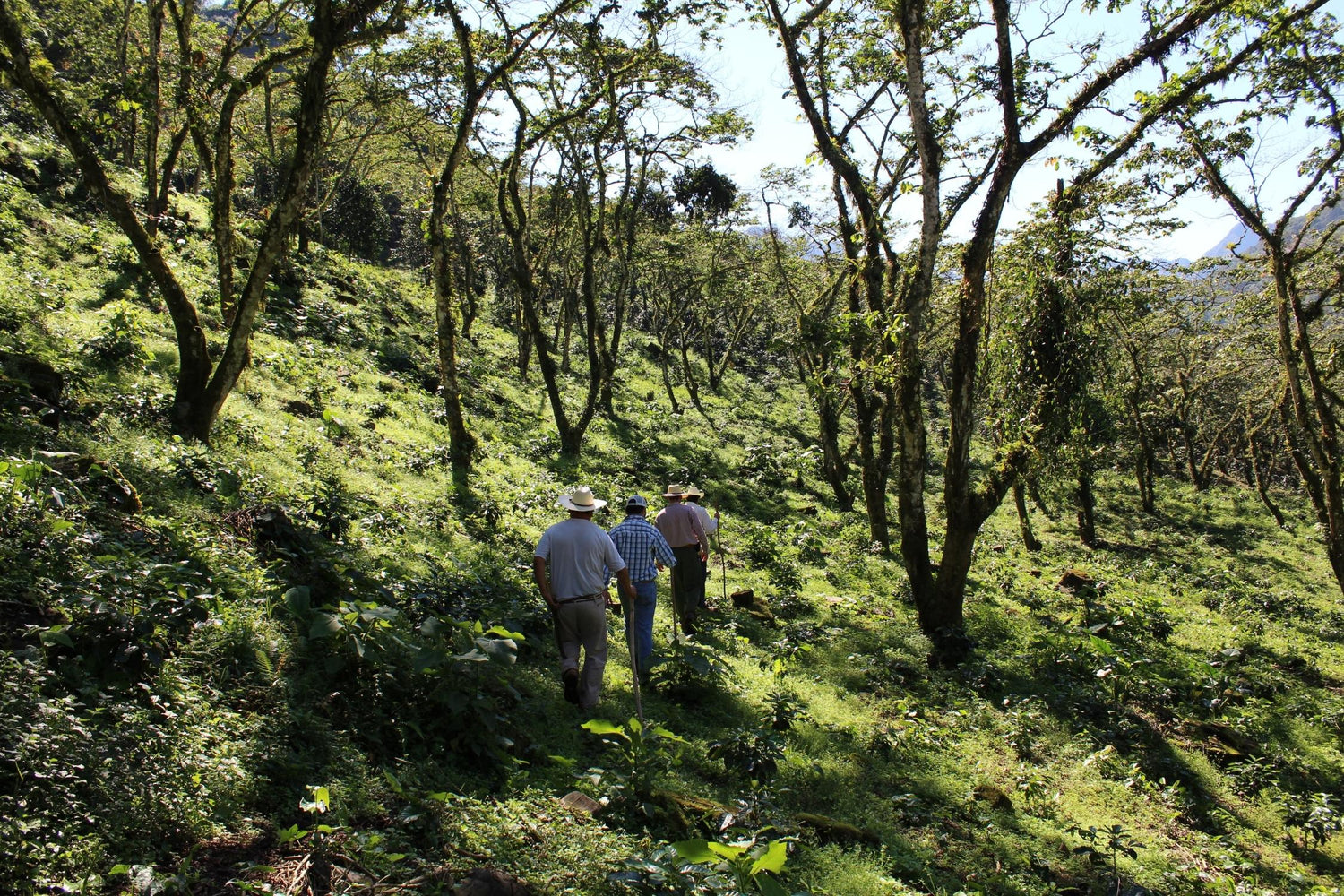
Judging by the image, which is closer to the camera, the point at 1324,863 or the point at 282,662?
the point at 282,662

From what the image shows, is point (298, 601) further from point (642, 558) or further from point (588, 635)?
point (642, 558)

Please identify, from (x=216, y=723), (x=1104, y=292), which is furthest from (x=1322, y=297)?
(x=216, y=723)

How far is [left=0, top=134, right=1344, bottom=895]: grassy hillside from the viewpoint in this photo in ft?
11.1

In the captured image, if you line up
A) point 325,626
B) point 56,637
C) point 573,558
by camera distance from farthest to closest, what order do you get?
point 573,558 → point 325,626 → point 56,637

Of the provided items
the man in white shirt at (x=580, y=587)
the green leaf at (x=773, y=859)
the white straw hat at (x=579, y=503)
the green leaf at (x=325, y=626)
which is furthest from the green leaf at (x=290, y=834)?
the white straw hat at (x=579, y=503)

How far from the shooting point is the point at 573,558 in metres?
6.02

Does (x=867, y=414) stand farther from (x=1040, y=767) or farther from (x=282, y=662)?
(x=282, y=662)

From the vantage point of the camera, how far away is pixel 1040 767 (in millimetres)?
7062

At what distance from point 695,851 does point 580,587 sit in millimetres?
3063

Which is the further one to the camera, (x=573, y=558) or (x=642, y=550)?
(x=642, y=550)

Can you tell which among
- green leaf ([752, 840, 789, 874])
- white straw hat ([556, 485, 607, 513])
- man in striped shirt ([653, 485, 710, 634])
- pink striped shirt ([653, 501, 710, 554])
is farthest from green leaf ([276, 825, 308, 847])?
pink striped shirt ([653, 501, 710, 554])

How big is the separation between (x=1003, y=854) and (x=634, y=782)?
9.73ft

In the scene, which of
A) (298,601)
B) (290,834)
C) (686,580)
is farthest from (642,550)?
(290,834)

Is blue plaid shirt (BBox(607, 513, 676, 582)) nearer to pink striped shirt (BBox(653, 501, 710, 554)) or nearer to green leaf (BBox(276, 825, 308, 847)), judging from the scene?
pink striped shirt (BBox(653, 501, 710, 554))
